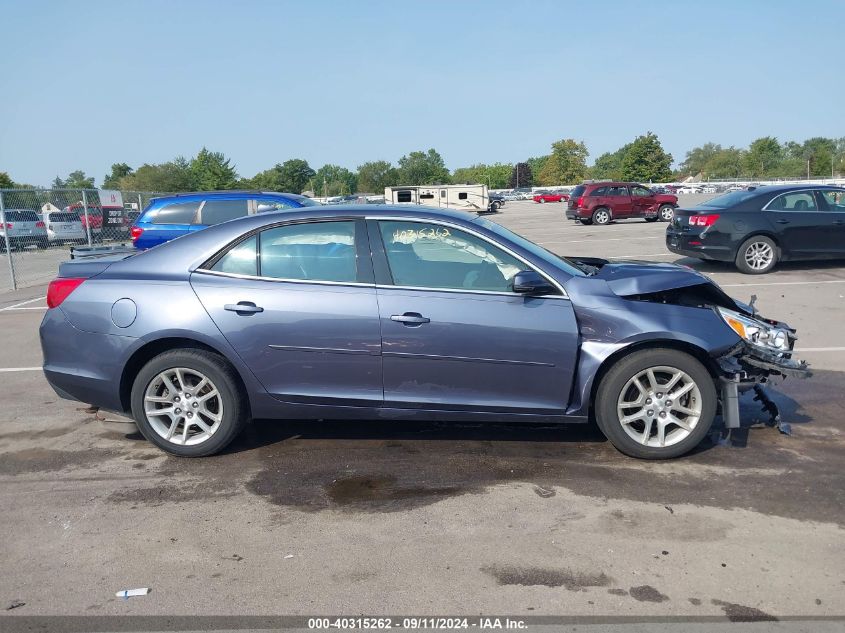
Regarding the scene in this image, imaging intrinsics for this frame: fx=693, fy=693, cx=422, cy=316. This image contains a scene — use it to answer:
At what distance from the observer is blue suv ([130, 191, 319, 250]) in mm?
10805

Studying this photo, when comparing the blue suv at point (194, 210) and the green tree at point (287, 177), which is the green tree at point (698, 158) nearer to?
the green tree at point (287, 177)

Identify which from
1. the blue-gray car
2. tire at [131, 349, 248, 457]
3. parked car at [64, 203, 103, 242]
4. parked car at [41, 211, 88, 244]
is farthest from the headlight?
parked car at [41, 211, 88, 244]

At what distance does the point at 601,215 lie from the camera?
28.1 m

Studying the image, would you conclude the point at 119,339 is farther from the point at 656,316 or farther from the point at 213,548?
the point at 656,316

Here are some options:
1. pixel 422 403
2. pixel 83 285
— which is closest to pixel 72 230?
pixel 83 285

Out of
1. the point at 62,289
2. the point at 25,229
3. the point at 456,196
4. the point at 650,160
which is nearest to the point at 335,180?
A: the point at 650,160

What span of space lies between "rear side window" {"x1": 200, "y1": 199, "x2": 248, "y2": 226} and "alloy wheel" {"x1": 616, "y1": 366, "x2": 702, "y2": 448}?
315 inches

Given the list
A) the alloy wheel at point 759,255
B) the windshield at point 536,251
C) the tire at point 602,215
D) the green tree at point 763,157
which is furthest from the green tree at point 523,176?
the windshield at point 536,251

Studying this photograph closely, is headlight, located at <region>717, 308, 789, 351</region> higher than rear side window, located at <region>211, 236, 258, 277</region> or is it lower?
lower

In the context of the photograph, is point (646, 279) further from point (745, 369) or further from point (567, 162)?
point (567, 162)

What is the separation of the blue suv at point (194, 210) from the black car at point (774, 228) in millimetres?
7180

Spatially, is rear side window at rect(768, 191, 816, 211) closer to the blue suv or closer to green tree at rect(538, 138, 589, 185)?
the blue suv

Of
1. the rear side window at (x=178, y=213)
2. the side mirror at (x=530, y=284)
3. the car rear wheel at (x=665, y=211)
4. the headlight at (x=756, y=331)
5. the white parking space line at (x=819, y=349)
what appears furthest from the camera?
the car rear wheel at (x=665, y=211)

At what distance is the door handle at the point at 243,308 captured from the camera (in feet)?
14.6
